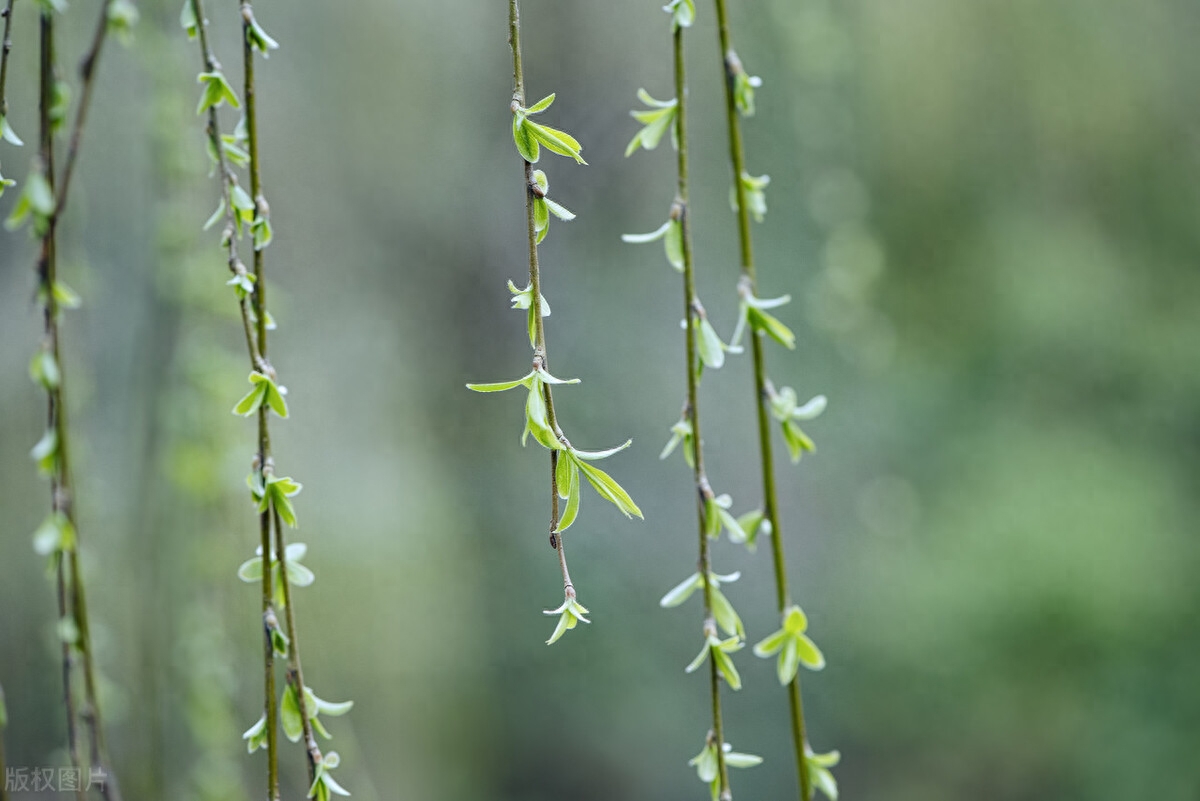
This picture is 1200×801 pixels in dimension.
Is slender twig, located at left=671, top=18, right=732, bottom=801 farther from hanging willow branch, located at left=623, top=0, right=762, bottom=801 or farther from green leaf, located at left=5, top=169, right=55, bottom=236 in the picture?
green leaf, located at left=5, top=169, right=55, bottom=236

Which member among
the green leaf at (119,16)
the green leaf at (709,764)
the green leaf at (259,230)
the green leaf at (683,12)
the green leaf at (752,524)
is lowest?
the green leaf at (709,764)

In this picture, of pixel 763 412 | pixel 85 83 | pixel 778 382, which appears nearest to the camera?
pixel 85 83

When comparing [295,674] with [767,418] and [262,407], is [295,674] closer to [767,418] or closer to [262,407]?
[262,407]

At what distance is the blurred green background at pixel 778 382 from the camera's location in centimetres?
143

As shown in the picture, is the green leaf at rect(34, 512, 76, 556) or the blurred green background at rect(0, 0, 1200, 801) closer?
the green leaf at rect(34, 512, 76, 556)

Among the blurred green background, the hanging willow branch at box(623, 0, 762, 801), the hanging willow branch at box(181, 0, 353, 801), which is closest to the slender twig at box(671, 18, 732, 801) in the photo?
the hanging willow branch at box(623, 0, 762, 801)

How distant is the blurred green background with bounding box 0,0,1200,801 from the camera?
1.43 metres

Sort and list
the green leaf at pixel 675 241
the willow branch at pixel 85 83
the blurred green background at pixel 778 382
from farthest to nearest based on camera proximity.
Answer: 1. the blurred green background at pixel 778 382
2. the green leaf at pixel 675 241
3. the willow branch at pixel 85 83

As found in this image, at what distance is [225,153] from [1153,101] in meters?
1.78

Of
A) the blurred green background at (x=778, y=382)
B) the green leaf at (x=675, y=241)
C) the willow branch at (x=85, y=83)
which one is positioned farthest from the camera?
the blurred green background at (x=778, y=382)

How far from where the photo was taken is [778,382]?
1.50m

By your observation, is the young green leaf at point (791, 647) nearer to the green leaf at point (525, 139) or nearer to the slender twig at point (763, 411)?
the slender twig at point (763, 411)

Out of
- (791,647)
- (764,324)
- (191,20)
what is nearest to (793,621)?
(791,647)

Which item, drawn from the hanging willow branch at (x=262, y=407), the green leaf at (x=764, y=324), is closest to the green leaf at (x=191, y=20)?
the hanging willow branch at (x=262, y=407)
